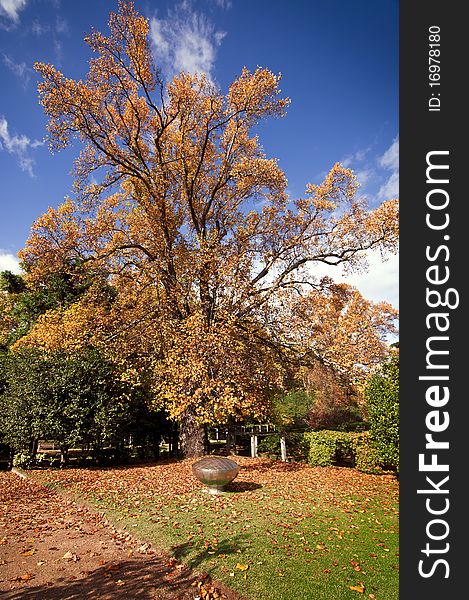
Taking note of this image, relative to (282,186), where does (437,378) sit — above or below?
below

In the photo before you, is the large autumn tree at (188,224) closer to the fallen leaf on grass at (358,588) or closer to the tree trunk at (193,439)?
the tree trunk at (193,439)

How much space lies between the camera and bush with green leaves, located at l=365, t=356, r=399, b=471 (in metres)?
10.7

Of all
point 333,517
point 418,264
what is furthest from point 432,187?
point 333,517

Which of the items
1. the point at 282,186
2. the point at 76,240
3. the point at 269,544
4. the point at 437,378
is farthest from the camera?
the point at 282,186

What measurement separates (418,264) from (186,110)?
14.5 m

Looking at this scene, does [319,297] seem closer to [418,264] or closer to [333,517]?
[333,517]

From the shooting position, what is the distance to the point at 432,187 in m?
3.33

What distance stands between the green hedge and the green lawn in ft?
1.81

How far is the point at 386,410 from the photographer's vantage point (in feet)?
35.8

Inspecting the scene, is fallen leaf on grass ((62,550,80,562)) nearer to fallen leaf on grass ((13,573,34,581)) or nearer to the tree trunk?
fallen leaf on grass ((13,573,34,581))

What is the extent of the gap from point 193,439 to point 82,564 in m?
10.3

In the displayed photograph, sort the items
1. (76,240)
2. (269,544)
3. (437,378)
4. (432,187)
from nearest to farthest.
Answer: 1. (437,378)
2. (432,187)
3. (269,544)
4. (76,240)

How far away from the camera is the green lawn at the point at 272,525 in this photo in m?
4.56

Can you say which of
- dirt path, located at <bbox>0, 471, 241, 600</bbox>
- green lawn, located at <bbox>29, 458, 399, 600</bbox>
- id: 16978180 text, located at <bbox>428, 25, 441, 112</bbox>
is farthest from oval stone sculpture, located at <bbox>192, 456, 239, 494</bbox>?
id: 16978180 text, located at <bbox>428, 25, 441, 112</bbox>
